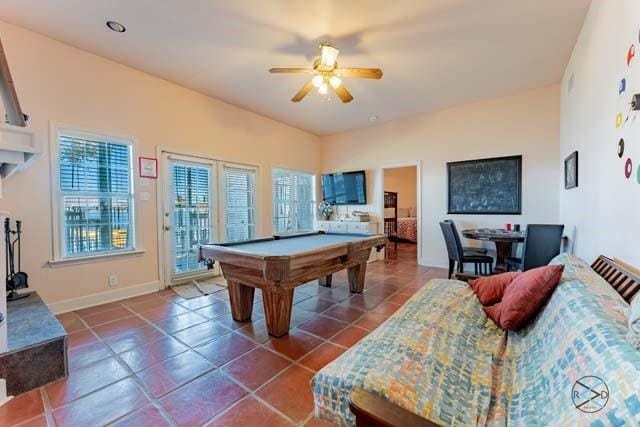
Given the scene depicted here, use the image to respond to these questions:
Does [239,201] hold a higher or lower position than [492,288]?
higher

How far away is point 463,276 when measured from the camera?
2428mm

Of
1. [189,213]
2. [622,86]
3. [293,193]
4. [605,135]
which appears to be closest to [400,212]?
[293,193]

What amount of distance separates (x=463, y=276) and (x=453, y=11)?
240 centimetres

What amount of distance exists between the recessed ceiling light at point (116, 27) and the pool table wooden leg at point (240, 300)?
276cm

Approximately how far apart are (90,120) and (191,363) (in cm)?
306

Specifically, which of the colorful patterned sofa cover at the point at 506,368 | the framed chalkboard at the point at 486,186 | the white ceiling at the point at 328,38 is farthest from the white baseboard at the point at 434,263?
the colorful patterned sofa cover at the point at 506,368

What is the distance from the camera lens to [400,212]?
901cm

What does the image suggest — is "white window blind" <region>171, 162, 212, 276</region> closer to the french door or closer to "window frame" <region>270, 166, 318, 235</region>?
the french door

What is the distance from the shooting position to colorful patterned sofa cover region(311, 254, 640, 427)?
0.77 metres

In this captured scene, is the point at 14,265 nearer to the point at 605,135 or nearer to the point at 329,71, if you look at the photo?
the point at 329,71

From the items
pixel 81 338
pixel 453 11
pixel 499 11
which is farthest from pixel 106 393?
pixel 499 11

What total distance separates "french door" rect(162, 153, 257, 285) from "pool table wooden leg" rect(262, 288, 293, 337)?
7.45 ft

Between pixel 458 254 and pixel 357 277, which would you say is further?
pixel 458 254

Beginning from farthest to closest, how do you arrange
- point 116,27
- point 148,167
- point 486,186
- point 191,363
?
point 486,186, point 148,167, point 116,27, point 191,363
